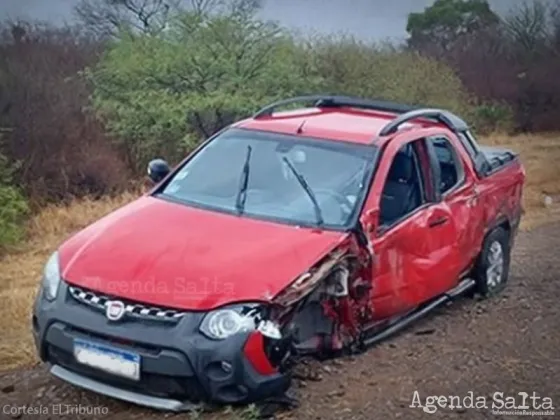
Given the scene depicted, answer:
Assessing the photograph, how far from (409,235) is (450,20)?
37476mm

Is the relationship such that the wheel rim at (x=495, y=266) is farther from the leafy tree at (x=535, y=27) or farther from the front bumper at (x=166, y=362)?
the leafy tree at (x=535, y=27)

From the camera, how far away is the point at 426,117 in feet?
24.5

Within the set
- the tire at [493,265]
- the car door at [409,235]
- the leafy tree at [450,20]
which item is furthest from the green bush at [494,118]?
the car door at [409,235]

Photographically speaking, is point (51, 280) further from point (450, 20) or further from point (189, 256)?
point (450, 20)

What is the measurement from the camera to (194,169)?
6.84 m

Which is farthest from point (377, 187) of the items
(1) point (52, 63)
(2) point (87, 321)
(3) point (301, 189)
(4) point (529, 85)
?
(4) point (529, 85)

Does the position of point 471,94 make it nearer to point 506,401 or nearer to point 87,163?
point 87,163

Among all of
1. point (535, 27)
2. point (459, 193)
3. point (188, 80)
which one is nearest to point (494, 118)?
point (535, 27)

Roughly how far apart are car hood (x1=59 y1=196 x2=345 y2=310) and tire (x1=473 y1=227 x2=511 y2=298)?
222 cm

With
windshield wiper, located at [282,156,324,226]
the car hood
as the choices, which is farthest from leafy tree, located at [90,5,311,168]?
the car hood

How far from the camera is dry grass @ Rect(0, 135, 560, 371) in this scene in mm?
7508

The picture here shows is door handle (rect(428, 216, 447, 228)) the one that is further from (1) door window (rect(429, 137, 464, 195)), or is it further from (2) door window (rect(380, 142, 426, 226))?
(1) door window (rect(429, 137, 464, 195))

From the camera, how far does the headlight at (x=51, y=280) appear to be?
18.1 ft

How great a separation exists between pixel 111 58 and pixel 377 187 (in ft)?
59.0
